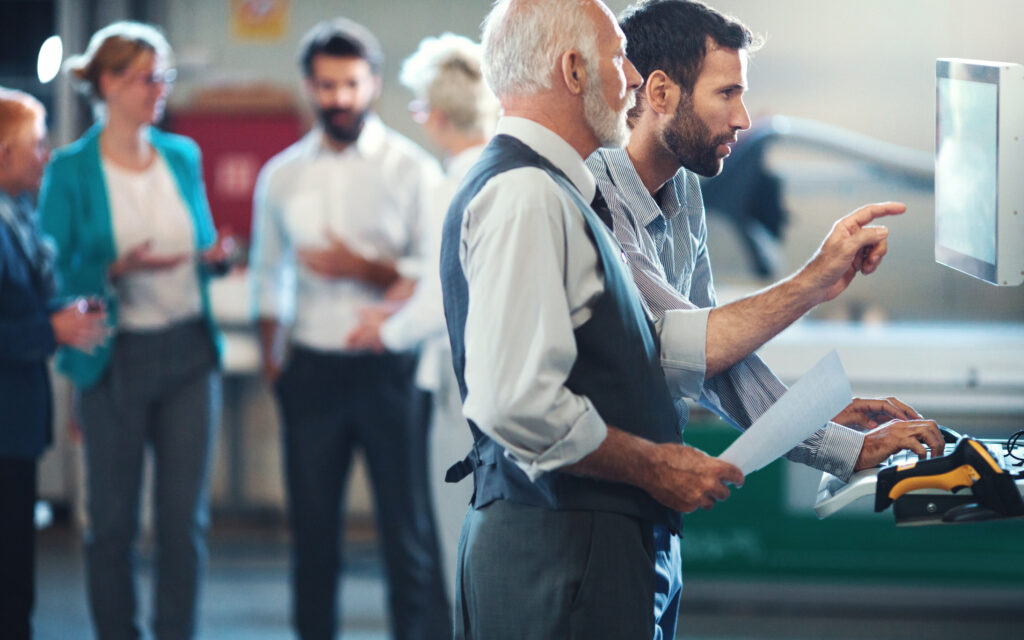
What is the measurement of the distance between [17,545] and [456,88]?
4.99 ft

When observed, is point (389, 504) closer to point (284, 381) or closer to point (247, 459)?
point (284, 381)

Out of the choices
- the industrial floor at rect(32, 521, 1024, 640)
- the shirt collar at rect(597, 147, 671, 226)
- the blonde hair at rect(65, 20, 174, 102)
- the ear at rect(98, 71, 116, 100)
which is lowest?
the industrial floor at rect(32, 521, 1024, 640)

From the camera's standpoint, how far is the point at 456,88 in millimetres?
2986

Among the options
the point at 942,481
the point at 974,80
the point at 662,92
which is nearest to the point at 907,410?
the point at 942,481

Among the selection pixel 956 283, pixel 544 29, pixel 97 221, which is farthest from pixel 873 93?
pixel 544 29

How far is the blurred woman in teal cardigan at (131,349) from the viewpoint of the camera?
2.98 metres

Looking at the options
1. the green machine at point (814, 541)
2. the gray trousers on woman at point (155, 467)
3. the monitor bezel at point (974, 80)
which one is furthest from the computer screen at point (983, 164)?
the gray trousers on woman at point (155, 467)

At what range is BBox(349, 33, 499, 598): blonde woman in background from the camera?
290 cm

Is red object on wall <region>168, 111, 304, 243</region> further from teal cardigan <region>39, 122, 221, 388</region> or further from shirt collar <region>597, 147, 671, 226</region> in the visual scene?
shirt collar <region>597, 147, 671, 226</region>

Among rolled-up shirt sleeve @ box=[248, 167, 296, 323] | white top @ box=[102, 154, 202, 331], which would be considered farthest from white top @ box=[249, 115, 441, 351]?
white top @ box=[102, 154, 202, 331]

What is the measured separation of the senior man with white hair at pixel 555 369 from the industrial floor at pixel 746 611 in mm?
2221

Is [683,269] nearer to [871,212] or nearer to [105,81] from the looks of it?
[871,212]

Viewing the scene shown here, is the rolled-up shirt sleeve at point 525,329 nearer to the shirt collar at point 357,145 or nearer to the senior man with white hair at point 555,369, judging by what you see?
the senior man with white hair at point 555,369

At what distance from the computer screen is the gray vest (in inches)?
21.4
